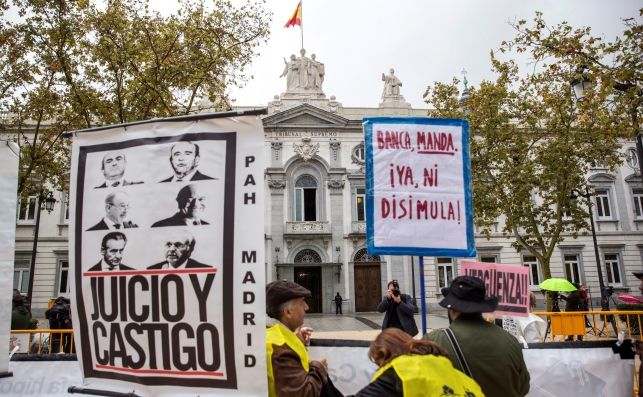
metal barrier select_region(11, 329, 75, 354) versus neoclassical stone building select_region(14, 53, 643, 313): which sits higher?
neoclassical stone building select_region(14, 53, 643, 313)

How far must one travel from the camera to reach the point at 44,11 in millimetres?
11664

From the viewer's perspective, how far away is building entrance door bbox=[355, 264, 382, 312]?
27141mm

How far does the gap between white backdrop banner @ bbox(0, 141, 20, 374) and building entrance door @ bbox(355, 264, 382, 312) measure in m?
24.7

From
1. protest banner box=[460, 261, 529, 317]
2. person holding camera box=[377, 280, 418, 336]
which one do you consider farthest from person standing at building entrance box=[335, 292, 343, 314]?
protest banner box=[460, 261, 529, 317]

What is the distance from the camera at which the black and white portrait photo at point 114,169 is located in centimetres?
271

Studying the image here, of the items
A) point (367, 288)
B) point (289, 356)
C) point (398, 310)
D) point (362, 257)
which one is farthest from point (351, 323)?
point (289, 356)

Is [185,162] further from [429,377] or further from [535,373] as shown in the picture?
[535,373]

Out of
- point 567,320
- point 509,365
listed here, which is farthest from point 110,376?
point 567,320

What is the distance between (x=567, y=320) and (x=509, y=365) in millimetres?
7301

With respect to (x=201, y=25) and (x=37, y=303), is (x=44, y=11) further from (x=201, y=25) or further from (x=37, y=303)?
(x=37, y=303)

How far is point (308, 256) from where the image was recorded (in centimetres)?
2758

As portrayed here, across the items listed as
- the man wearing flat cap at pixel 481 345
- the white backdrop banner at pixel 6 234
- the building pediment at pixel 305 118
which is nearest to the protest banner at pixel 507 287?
the man wearing flat cap at pixel 481 345

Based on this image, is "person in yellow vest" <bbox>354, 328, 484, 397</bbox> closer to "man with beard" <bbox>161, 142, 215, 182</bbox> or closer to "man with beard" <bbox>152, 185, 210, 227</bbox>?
"man with beard" <bbox>152, 185, 210, 227</bbox>

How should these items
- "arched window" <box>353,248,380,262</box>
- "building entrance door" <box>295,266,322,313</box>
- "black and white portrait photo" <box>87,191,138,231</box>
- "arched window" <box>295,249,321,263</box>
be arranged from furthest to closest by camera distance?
1. "arched window" <box>353,248,380,262</box>
2. "arched window" <box>295,249,321,263</box>
3. "building entrance door" <box>295,266,322,313</box>
4. "black and white portrait photo" <box>87,191,138,231</box>
